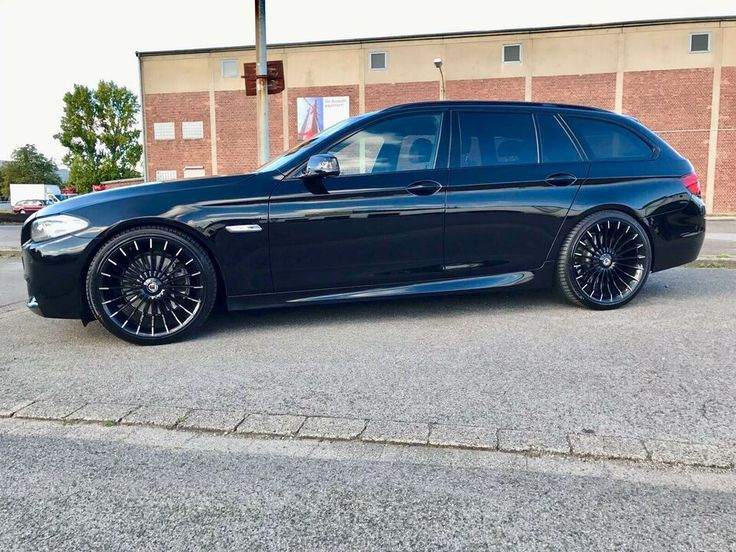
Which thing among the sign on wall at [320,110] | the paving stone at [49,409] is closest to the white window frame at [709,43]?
the sign on wall at [320,110]

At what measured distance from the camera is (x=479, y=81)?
90.6 ft

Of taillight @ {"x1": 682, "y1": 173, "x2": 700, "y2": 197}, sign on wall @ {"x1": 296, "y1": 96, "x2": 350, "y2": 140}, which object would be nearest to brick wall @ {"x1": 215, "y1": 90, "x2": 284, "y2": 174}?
sign on wall @ {"x1": 296, "y1": 96, "x2": 350, "y2": 140}

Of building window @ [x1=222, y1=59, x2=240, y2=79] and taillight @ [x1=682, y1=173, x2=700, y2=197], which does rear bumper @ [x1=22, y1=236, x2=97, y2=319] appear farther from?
building window @ [x1=222, y1=59, x2=240, y2=79]

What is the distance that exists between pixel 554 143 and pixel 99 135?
2582 inches

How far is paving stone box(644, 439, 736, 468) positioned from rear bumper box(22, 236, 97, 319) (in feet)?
11.3

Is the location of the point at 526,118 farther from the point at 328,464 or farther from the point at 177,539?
the point at 177,539

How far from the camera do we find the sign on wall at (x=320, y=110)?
2903 cm

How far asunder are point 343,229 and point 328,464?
2.12 meters

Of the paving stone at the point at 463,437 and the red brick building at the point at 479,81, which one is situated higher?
the red brick building at the point at 479,81

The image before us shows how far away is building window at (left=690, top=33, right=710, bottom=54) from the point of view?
2562 cm

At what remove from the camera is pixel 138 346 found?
3824 millimetres

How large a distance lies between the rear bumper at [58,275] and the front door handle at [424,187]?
88.6 inches

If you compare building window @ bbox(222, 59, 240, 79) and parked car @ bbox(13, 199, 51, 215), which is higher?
building window @ bbox(222, 59, 240, 79)

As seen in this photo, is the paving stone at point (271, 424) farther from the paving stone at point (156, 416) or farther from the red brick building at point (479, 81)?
the red brick building at point (479, 81)
